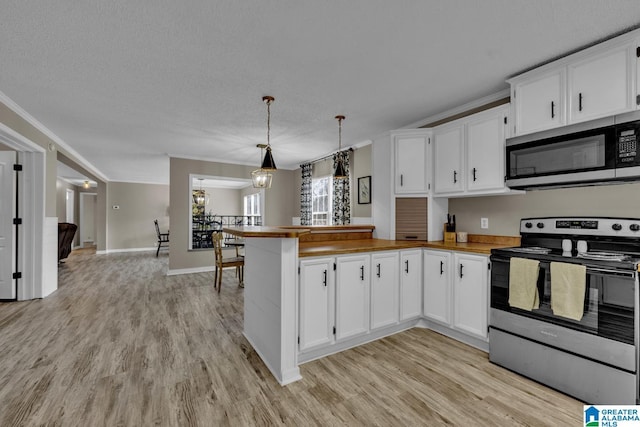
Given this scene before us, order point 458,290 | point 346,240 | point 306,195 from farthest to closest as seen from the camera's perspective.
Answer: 1. point 306,195
2. point 346,240
3. point 458,290

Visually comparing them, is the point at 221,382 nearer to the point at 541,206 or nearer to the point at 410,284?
the point at 410,284

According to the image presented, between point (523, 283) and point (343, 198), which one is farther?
point (343, 198)

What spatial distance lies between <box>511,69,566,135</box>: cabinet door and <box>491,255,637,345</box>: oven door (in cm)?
123

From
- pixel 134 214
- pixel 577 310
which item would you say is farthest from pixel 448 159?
pixel 134 214

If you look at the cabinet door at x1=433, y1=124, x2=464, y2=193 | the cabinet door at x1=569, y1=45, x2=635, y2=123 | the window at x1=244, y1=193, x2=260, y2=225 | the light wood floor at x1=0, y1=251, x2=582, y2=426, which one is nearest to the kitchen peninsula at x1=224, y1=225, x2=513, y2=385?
the light wood floor at x1=0, y1=251, x2=582, y2=426

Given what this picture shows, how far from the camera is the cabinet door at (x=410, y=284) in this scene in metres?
3.07

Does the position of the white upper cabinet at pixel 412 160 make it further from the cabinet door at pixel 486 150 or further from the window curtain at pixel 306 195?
the window curtain at pixel 306 195

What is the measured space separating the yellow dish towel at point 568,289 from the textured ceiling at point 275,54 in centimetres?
169

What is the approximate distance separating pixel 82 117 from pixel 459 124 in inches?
190

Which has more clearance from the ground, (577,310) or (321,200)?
(321,200)

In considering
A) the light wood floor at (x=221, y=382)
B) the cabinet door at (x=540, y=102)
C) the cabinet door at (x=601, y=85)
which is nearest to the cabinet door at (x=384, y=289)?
the light wood floor at (x=221, y=382)

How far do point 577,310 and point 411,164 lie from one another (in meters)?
2.19

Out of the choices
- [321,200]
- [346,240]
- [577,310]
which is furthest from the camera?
[321,200]

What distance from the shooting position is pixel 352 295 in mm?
2684
